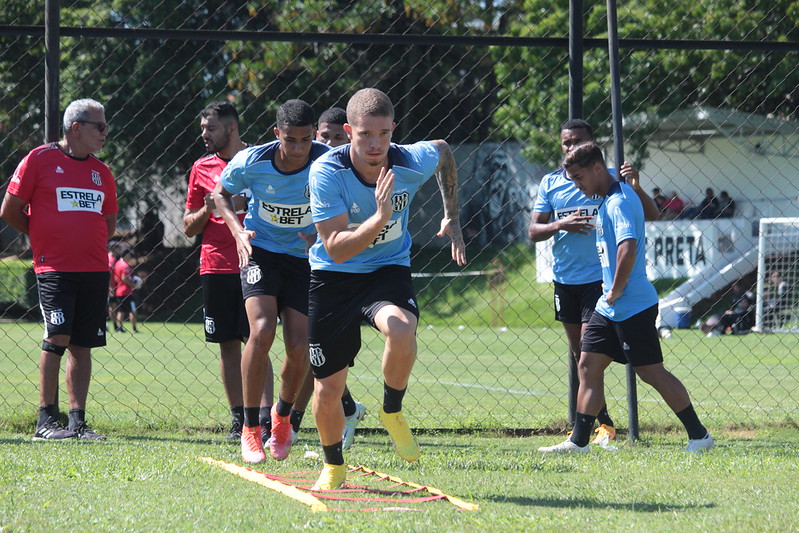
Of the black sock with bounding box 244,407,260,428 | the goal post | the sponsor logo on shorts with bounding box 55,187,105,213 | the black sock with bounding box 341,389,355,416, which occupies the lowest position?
the goal post

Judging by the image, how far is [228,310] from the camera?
6922 millimetres

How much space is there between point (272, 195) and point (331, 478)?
74.4 inches

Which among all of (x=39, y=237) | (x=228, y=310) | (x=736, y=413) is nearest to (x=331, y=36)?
(x=228, y=310)

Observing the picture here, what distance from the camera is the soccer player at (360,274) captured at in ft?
15.1

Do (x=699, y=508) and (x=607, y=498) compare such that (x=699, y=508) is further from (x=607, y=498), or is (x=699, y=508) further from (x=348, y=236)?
(x=348, y=236)

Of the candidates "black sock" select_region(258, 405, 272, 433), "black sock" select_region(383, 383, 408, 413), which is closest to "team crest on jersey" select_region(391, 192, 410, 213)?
"black sock" select_region(383, 383, 408, 413)

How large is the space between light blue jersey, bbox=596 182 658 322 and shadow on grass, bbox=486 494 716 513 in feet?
6.02

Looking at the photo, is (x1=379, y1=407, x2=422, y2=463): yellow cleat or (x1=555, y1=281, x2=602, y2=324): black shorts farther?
(x1=555, y1=281, x2=602, y2=324): black shorts

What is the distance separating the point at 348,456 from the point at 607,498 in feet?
6.41

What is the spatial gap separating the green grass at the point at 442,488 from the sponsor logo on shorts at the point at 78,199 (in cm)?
164

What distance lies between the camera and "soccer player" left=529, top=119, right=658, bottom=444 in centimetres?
671

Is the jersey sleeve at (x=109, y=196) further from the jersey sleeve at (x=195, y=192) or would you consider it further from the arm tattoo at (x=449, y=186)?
the arm tattoo at (x=449, y=186)

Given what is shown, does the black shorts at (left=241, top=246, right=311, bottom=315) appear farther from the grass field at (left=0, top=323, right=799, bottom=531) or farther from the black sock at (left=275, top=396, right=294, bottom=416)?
the grass field at (left=0, top=323, right=799, bottom=531)

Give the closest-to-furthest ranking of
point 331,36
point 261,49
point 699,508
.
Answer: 1. point 699,508
2. point 331,36
3. point 261,49
